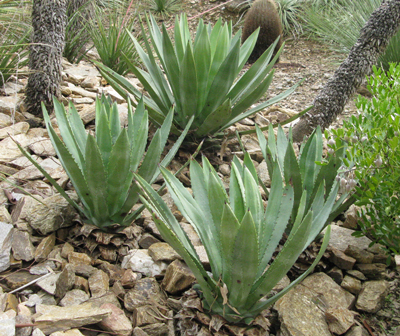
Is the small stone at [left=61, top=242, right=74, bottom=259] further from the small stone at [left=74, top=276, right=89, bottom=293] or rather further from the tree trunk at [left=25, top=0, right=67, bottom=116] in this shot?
the tree trunk at [left=25, top=0, right=67, bottom=116]

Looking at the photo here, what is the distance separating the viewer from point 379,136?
1571mm

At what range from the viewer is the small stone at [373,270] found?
185 centimetres

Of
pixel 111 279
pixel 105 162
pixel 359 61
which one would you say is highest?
pixel 359 61

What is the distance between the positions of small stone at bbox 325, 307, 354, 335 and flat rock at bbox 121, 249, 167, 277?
28.2 inches

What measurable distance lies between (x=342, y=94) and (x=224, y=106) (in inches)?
42.4

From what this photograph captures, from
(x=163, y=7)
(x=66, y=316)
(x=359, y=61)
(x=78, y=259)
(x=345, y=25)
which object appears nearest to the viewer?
(x=66, y=316)

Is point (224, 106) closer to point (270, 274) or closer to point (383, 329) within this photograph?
point (270, 274)

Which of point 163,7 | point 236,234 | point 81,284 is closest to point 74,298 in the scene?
point 81,284

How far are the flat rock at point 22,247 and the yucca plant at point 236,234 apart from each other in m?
0.65

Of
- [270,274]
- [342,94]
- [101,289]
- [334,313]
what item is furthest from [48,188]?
[342,94]

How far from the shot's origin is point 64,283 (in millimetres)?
Result: 1559

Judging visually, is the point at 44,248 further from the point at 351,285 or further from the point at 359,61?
the point at 359,61

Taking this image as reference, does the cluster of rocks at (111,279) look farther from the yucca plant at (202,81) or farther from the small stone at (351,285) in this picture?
the yucca plant at (202,81)

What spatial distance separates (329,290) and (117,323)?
92cm
